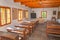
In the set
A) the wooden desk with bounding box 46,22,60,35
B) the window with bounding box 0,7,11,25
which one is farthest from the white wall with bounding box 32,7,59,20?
the window with bounding box 0,7,11,25

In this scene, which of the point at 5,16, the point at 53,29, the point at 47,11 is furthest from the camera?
the point at 47,11

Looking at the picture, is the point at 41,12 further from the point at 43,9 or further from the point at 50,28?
the point at 50,28

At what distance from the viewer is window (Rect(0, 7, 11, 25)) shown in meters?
5.13

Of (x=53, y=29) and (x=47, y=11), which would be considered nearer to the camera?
(x=53, y=29)

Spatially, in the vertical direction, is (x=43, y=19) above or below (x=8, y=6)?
below

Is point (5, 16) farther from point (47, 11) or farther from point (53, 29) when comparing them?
point (47, 11)

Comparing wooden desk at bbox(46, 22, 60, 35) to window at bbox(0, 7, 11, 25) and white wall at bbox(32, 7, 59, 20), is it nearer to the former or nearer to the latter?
window at bbox(0, 7, 11, 25)

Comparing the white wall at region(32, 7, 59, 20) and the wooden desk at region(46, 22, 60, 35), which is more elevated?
the white wall at region(32, 7, 59, 20)

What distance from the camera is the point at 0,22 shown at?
4.97m

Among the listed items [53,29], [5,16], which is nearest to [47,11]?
[53,29]

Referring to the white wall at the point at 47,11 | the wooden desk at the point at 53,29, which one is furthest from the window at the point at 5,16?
the white wall at the point at 47,11

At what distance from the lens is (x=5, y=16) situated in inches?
224

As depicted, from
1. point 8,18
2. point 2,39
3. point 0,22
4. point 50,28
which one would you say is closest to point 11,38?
point 2,39

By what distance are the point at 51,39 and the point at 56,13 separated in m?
8.91
